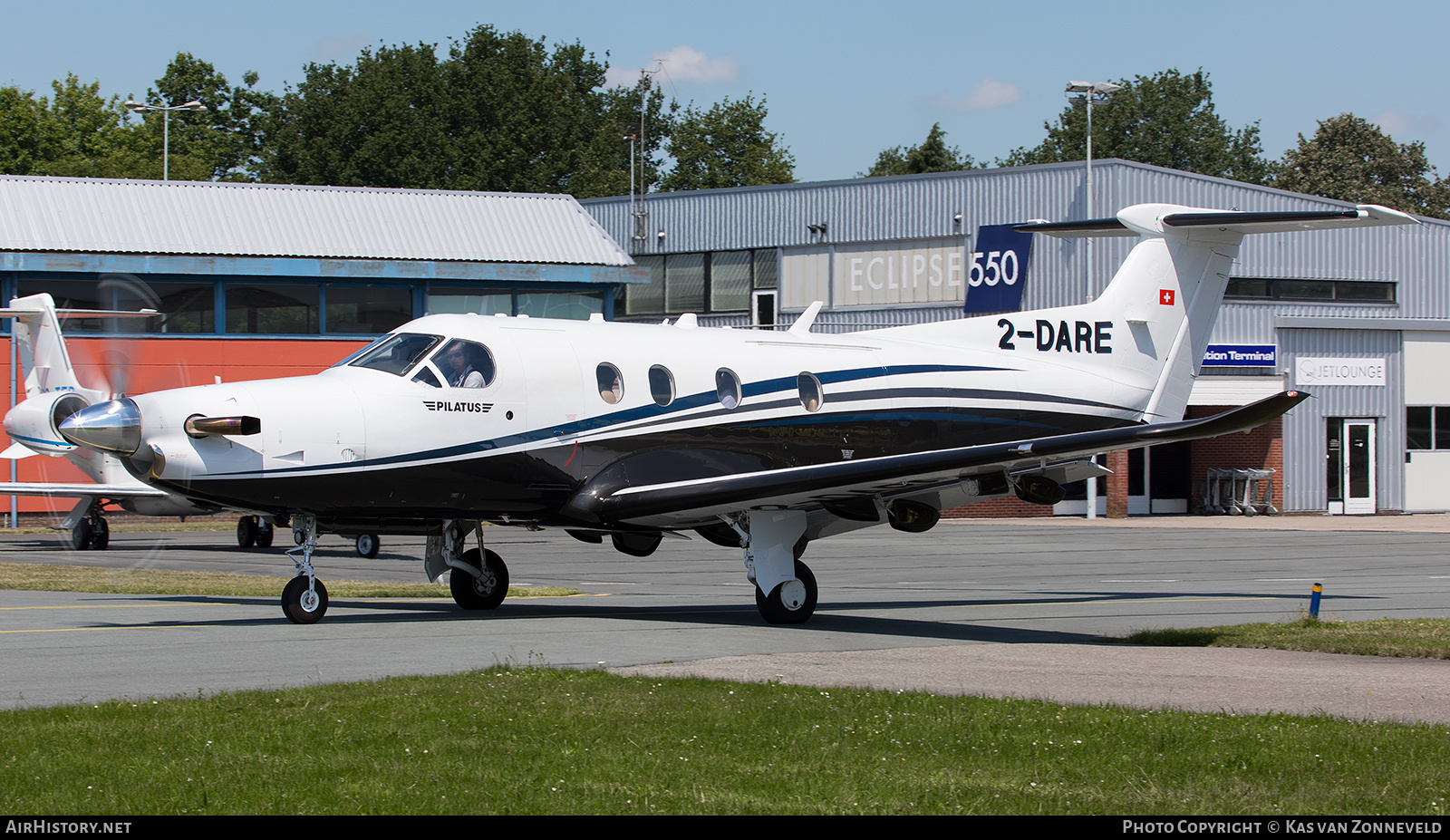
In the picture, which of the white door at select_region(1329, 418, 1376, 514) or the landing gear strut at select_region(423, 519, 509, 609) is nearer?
the landing gear strut at select_region(423, 519, 509, 609)

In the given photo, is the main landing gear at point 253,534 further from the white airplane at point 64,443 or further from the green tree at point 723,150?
the green tree at point 723,150

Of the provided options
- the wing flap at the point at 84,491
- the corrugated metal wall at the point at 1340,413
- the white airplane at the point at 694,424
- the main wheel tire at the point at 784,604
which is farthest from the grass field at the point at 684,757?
the corrugated metal wall at the point at 1340,413

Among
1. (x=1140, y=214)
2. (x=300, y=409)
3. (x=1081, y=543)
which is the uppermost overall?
(x=1140, y=214)

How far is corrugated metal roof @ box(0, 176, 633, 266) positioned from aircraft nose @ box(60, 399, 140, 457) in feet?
85.2

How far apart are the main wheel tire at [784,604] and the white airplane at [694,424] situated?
0.10 ft

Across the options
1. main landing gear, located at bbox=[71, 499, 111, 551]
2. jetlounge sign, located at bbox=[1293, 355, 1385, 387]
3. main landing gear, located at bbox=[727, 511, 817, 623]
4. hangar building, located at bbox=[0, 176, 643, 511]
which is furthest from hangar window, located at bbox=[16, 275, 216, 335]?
jetlounge sign, located at bbox=[1293, 355, 1385, 387]

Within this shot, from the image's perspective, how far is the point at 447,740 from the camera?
8031mm

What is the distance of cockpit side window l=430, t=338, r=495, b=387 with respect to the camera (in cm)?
1465

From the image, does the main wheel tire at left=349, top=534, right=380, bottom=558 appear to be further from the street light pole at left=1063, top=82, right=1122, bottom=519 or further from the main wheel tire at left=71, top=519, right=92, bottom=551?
the street light pole at left=1063, top=82, right=1122, bottom=519

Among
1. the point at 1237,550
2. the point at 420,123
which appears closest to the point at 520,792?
the point at 1237,550

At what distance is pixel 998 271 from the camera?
Answer: 43344mm

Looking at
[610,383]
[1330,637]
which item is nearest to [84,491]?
[610,383]

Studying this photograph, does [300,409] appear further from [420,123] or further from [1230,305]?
[420,123]

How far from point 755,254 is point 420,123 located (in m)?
A: 38.9
